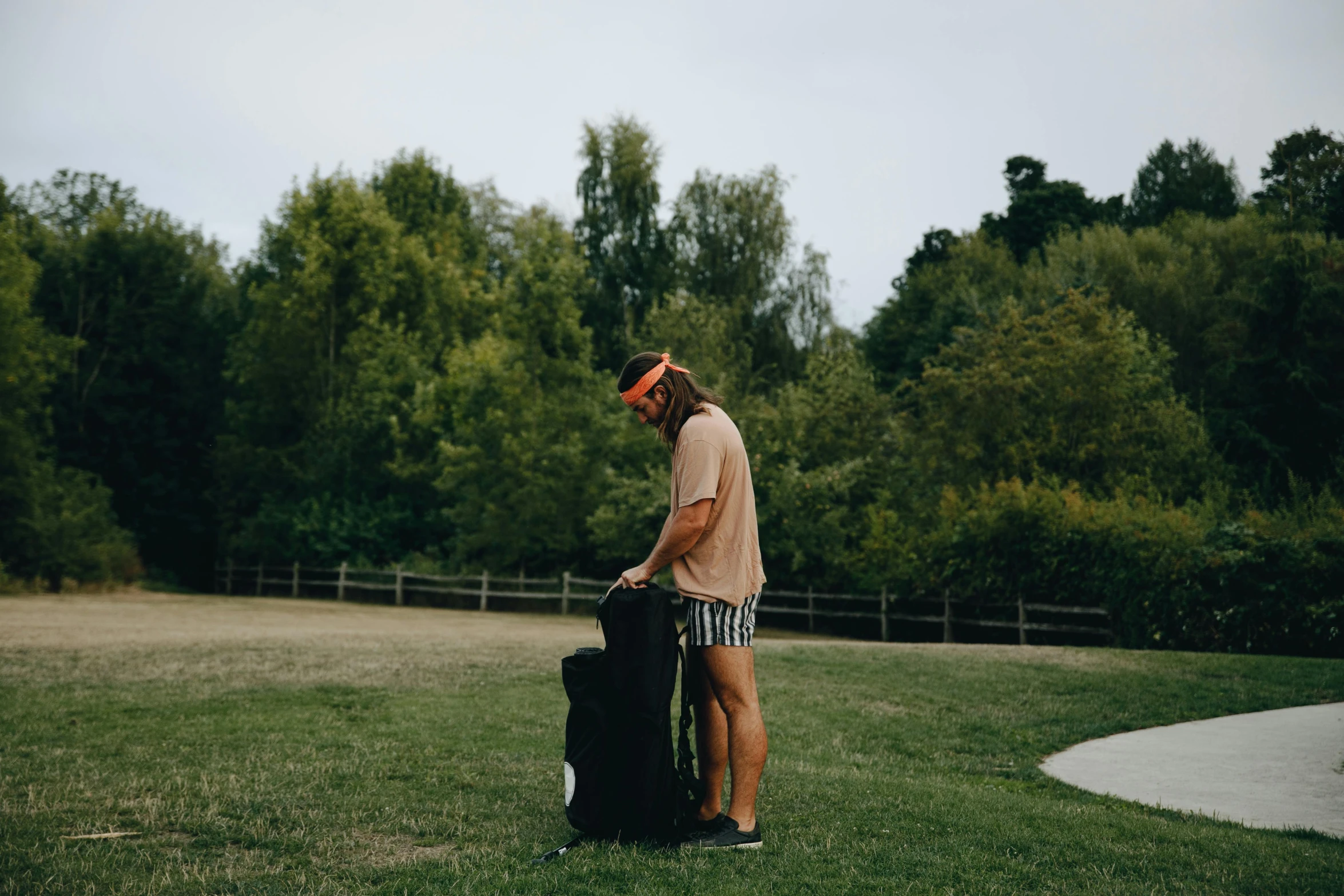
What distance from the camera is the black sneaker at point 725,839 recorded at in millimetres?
4434

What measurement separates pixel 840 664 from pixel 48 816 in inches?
348

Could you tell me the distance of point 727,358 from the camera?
33062 mm

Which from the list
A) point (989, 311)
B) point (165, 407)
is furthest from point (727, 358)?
point (165, 407)

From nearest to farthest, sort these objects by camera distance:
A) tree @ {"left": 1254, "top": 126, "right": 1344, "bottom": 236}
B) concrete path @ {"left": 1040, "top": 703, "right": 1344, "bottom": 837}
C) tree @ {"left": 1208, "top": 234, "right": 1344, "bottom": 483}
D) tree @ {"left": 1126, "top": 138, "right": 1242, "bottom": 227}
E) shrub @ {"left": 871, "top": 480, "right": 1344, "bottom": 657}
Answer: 1. concrete path @ {"left": 1040, "top": 703, "right": 1344, "bottom": 837}
2. shrub @ {"left": 871, "top": 480, "right": 1344, "bottom": 657}
3. tree @ {"left": 1208, "top": 234, "right": 1344, "bottom": 483}
4. tree @ {"left": 1254, "top": 126, "right": 1344, "bottom": 236}
5. tree @ {"left": 1126, "top": 138, "right": 1242, "bottom": 227}

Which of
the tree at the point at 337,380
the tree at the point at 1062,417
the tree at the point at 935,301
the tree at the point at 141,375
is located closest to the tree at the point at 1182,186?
the tree at the point at 935,301

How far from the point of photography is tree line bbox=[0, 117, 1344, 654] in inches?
806

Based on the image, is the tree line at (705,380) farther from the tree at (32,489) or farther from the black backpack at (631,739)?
the black backpack at (631,739)

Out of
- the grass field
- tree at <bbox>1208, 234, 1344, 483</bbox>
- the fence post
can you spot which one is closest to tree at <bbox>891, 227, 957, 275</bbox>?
tree at <bbox>1208, 234, 1344, 483</bbox>

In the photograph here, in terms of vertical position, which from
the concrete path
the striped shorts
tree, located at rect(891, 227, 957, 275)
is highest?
tree, located at rect(891, 227, 957, 275)

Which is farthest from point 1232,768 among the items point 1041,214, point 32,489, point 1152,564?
point 1041,214

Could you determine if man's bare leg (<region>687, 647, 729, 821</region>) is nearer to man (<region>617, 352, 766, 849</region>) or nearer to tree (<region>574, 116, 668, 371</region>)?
man (<region>617, 352, 766, 849</region>)

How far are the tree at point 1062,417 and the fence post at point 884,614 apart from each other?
3.02 metres

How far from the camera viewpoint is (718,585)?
14.8 feet

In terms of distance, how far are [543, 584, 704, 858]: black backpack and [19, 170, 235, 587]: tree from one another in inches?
1659
